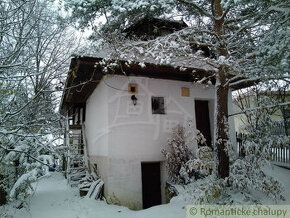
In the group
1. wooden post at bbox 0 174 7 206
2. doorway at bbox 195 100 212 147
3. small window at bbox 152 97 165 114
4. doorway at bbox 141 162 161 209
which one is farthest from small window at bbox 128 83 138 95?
wooden post at bbox 0 174 7 206

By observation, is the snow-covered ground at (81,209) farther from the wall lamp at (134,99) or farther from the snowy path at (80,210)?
the wall lamp at (134,99)

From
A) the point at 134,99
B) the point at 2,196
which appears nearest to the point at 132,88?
the point at 134,99

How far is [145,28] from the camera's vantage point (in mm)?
8352

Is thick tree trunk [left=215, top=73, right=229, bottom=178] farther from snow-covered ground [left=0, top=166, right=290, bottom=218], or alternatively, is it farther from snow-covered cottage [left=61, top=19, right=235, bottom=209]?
snow-covered cottage [left=61, top=19, right=235, bottom=209]

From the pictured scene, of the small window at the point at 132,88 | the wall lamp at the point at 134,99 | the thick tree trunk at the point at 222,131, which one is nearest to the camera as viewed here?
the thick tree trunk at the point at 222,131

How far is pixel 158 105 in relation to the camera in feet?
23.7

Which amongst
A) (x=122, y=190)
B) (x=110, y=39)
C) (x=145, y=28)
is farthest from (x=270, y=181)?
(x=145, y=28)

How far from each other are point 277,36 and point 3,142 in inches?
196

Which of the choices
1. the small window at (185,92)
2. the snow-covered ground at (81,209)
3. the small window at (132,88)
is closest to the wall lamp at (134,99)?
the small window at (132,88)

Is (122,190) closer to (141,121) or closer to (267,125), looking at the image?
(141,121)

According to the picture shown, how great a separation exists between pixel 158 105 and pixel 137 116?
0.89 meters

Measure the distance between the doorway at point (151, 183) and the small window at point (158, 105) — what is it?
1.67 meters

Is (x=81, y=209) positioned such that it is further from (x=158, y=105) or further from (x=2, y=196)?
(x=158, y=105)

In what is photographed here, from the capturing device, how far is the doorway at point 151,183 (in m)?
6.85
